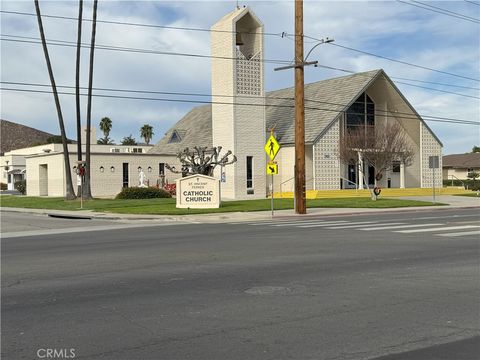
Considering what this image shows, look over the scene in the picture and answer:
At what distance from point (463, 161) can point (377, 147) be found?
46858 millimetres

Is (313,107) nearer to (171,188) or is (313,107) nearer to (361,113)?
(361,113)

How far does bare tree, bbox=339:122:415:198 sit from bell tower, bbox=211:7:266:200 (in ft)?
22.0

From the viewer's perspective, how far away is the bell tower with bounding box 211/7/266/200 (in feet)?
133

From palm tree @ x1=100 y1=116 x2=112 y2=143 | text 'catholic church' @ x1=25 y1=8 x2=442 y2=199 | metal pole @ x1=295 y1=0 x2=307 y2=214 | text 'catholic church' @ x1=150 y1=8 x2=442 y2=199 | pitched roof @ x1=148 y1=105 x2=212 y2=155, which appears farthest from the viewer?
palm tree @ x1=100 y1=116 x2=112 y2=143

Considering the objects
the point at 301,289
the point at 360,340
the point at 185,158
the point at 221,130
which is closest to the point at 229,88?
the point at 221,130

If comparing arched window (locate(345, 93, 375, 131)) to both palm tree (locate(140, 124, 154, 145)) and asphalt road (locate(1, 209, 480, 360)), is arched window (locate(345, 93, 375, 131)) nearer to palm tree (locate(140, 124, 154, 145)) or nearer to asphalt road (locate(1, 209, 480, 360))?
asphalt road (locate(1, 209, 480, 360))

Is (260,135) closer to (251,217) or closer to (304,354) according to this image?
(251,217)

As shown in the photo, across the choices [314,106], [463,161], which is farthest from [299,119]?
[463,161]

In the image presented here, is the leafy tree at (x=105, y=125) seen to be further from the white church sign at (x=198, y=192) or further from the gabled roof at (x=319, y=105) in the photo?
the white church sign at (x=198, y=192)

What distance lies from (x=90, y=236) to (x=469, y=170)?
72.2 meters

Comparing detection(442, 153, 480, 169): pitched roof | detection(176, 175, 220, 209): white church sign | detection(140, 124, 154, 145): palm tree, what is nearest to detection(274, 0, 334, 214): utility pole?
detection(176, 175, 220, 209): white church sign

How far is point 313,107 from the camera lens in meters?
49.3

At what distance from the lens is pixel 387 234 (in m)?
16.2

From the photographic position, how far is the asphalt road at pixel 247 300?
18.8 ft
